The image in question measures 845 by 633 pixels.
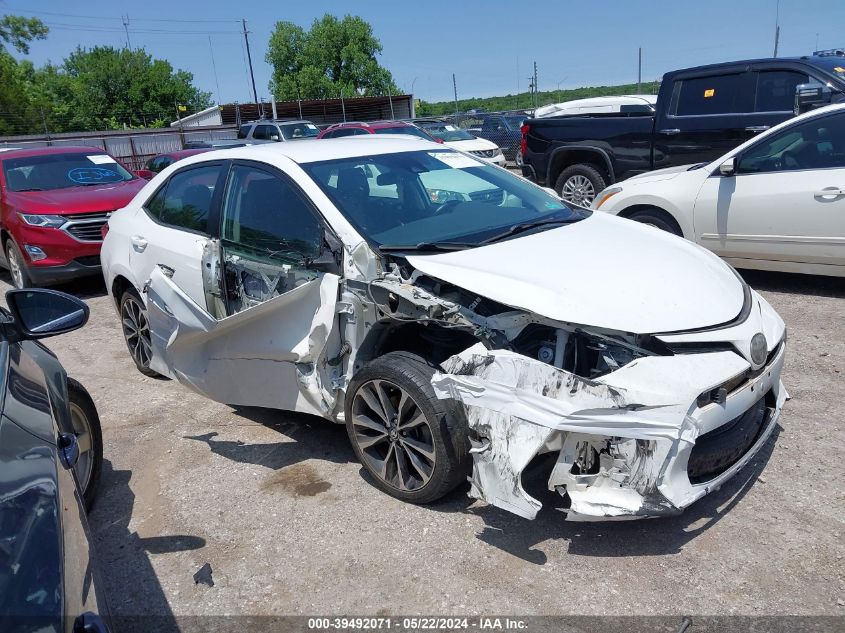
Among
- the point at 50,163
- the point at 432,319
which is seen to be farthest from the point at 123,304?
the point at 50,163

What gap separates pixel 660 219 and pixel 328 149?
156 inches

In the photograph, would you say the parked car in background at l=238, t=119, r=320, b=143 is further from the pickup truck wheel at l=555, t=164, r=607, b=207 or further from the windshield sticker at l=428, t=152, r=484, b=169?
the windshield sticker at l=428, t=152, r=484, b=169

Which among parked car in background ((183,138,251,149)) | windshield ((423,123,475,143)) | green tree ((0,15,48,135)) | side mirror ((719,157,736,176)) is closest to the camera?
side mirror ((719,157,736,176))

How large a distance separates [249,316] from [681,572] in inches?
98.9

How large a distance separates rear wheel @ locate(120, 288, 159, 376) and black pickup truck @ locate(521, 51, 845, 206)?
6437mm

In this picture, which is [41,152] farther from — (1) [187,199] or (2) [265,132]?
(2) [265,132]

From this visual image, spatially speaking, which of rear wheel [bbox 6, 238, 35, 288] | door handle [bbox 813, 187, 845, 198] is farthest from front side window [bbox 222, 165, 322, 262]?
rear wheel [bbox 6, 238, 35, 288]

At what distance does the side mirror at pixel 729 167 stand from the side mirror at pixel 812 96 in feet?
5.73

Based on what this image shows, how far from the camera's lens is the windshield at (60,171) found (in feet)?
29.9

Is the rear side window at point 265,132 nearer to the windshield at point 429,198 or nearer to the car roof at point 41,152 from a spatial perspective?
the car roof at point 41,152

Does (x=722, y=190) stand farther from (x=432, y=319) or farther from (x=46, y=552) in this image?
(x=46, y=552)

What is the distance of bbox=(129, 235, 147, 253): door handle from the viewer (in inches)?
196

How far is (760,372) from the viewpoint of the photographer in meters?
3.15

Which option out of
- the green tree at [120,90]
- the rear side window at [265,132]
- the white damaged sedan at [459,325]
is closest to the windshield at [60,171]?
the white damaged sedan at [459,325]
